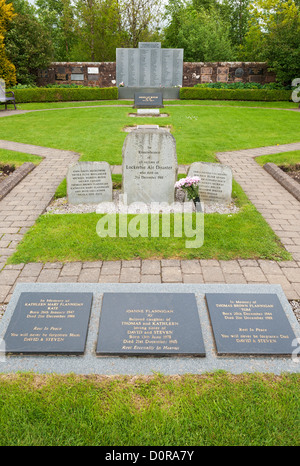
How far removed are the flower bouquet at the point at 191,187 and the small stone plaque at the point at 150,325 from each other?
311 centimetres

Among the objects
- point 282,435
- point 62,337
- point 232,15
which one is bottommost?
point 282,435

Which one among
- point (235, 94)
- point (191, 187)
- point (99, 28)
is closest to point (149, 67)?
point (235, 94)

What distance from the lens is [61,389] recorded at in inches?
118

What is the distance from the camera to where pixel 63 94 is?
2186cm

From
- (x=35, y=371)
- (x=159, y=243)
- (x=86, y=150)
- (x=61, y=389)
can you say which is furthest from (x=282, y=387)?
(x=86, y=150)

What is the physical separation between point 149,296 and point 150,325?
0.45 meters

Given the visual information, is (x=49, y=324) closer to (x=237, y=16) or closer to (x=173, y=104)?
(x=173, y=104)

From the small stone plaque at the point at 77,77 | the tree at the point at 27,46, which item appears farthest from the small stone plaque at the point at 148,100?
the tree at the point at 27,46

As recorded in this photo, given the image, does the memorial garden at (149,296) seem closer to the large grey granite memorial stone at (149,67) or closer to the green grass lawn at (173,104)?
the green grass lawn at (173,104)

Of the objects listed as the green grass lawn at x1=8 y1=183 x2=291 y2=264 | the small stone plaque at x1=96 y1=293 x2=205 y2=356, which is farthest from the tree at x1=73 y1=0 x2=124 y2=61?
the small stone plaque at x1=96 y1=293 x2=205 y2=356

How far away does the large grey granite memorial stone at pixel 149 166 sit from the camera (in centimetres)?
647

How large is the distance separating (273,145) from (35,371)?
11.3m

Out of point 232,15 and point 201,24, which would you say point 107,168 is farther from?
point 232,15

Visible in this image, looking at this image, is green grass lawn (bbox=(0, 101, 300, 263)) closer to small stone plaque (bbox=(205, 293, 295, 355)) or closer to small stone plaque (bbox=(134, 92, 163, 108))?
small stone plaque (bbox=(134, 92, 163, 108))
